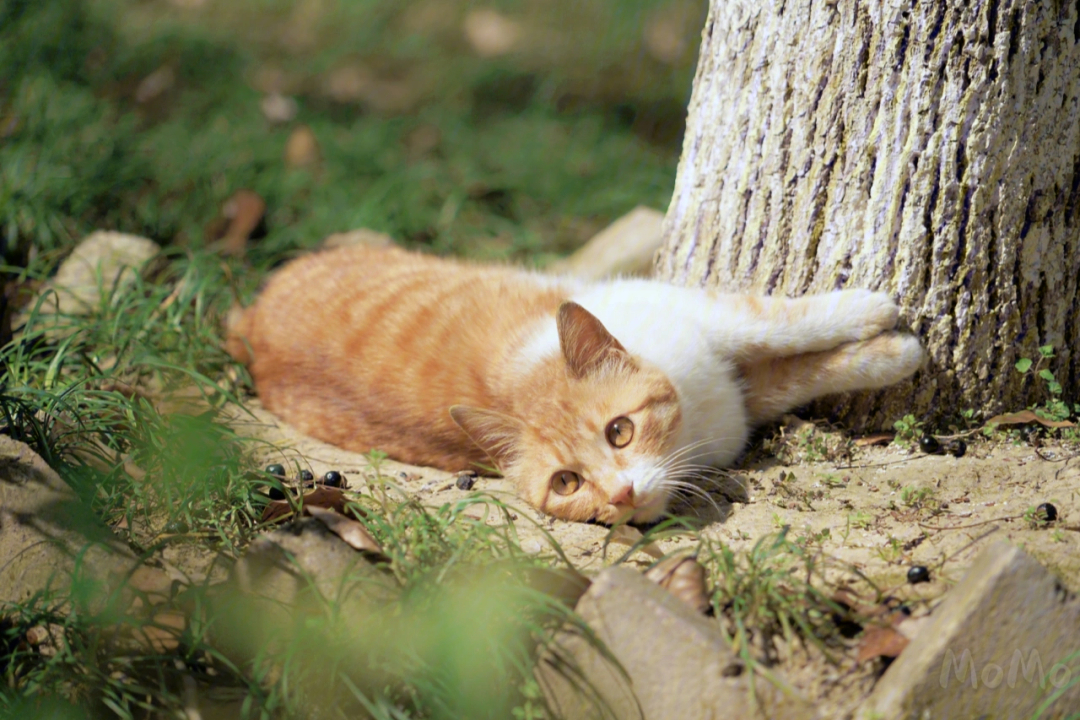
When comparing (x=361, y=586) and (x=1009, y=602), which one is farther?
→ (x=361, y=586)

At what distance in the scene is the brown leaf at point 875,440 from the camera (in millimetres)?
2756

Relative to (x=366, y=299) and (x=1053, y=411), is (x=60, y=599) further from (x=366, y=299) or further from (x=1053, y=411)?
(x=1053, y=411)

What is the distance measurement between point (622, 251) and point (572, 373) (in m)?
1.76

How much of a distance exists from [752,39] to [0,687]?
2813 mm

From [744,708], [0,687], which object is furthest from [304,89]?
[744,708]

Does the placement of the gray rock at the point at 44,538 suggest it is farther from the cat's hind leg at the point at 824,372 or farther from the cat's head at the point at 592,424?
the cat's hind leg at the point at 824,372

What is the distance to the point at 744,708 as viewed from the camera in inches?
68.8

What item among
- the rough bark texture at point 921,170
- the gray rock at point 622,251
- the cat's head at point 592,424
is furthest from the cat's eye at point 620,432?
the gray rock at point 622,251

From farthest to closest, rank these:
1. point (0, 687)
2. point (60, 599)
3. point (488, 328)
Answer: point (488, 328)
point (60, 599)
point (0, 687)

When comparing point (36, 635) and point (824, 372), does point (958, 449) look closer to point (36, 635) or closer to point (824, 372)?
point (824, 372)

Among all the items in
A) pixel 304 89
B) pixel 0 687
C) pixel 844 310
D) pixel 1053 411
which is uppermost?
pixel 304 89

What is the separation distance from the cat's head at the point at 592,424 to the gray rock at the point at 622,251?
4.99 feet

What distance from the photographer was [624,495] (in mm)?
2492

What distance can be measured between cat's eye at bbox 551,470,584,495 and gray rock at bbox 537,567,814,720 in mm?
788
